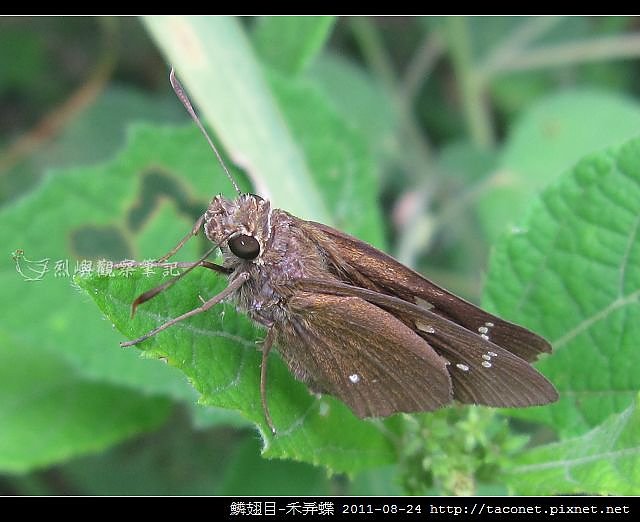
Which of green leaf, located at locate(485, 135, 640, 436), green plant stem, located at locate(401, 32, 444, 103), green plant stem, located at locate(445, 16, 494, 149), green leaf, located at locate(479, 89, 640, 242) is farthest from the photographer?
green plant stem, located at locate(401, 32, 444, 103)

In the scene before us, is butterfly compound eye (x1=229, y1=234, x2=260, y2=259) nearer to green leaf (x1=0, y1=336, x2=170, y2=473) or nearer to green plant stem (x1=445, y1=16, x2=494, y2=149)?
green leaf (x1=0, y1=336, x2=170, y2=473)

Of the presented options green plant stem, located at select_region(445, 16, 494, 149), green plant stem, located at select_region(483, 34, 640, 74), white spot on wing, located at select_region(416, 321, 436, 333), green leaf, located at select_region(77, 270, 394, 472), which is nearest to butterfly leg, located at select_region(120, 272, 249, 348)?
green leaf, located at select_region(77, 270, 394, 472)

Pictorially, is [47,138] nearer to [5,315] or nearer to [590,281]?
[5,315]

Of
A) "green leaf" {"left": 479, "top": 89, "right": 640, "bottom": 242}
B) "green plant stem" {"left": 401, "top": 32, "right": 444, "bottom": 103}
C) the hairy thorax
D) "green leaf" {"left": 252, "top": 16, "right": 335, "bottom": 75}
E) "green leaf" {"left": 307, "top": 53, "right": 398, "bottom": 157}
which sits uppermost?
"green plant stem" {"left": 401, "top": 32, "right": 444, "bottom": 103}

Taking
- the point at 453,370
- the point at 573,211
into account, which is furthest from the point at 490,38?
the point at 453,370

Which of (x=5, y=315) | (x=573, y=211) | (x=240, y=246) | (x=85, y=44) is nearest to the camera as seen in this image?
(x=240, y=246)
